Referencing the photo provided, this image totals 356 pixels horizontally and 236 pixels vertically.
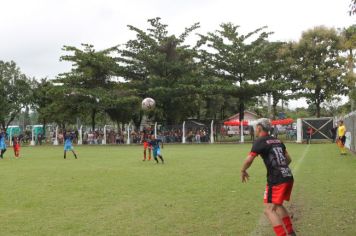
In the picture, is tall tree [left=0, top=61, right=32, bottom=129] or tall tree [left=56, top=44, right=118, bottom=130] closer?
tall tree [left=56, top=44, right=118, bottom=130]

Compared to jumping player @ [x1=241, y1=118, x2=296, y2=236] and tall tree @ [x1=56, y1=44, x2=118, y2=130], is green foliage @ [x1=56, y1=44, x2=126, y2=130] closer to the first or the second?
tall tree @ [x1=56, y1=44, x2=118, y2=130]

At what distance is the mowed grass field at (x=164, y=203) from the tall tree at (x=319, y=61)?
3074 cm

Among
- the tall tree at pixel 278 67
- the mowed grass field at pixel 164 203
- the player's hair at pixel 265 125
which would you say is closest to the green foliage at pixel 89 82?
the tall tree at pixel 278 67

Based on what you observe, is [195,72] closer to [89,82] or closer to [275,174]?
[89,82]

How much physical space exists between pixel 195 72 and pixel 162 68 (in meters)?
3.31

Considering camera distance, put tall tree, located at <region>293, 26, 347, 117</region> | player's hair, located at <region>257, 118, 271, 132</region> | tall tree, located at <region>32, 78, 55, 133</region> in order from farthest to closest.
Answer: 1. tall tree, located at <region>32, 78, 55, 133</region>
2. tall tree, located at <region>293, 26, 347, 117</region>
3. player's hair, located at <region>257, 118, 271, 132</region>

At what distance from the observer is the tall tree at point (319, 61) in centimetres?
4534

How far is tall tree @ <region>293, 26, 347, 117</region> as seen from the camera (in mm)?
45344

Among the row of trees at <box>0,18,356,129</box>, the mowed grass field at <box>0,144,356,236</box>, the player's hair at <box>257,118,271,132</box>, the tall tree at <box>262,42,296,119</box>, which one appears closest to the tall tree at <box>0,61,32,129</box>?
the row of trees at <box>0,18,356,129</box>

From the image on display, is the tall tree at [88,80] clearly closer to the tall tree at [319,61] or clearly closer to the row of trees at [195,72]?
the row of trees at [195,72]

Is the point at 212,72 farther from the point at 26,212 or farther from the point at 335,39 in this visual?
the point at 26,212

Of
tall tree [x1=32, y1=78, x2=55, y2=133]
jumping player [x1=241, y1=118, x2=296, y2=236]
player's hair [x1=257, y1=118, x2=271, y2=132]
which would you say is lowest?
jumping player [x1=241, y1=118, x2=296, y2=236]

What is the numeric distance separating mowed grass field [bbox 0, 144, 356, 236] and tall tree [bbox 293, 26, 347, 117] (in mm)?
30736

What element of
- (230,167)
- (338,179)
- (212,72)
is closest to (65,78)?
(212,72)
